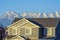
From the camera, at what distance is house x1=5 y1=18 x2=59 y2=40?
59.2 metres

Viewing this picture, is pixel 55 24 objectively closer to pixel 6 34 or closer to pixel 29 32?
pixel 29 32

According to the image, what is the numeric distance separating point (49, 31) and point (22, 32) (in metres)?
5.11

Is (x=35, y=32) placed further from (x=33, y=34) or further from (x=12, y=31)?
(x=12, y=31)

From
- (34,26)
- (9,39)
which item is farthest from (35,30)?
(9,39)

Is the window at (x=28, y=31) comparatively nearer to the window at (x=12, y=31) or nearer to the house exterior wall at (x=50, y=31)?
the window at (x=12, y=31)

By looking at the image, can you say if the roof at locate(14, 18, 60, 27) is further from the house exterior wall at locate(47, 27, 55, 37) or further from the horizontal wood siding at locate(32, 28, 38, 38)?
the horizontal wood siding at locate(32, 28, 38, 38)

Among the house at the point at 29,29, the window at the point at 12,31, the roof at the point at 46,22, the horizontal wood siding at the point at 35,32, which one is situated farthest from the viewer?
the roof at the point at 46,22

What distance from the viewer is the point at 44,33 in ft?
200

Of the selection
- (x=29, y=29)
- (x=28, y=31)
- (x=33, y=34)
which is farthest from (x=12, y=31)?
(x=33, y=34)

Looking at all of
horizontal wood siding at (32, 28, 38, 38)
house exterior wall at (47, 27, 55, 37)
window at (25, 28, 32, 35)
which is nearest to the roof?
house exterior wall at (47, 27, 55, 37)

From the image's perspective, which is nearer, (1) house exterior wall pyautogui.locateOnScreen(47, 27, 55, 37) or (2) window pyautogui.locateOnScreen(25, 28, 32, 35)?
(2) window pyautogui.locateOnScreen(25, 28, 32, 35)

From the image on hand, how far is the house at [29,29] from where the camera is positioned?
59250mm

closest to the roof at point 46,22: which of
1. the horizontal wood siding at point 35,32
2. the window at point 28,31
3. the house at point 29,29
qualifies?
the house at point 29,29

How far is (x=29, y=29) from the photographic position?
5938 centimetres
